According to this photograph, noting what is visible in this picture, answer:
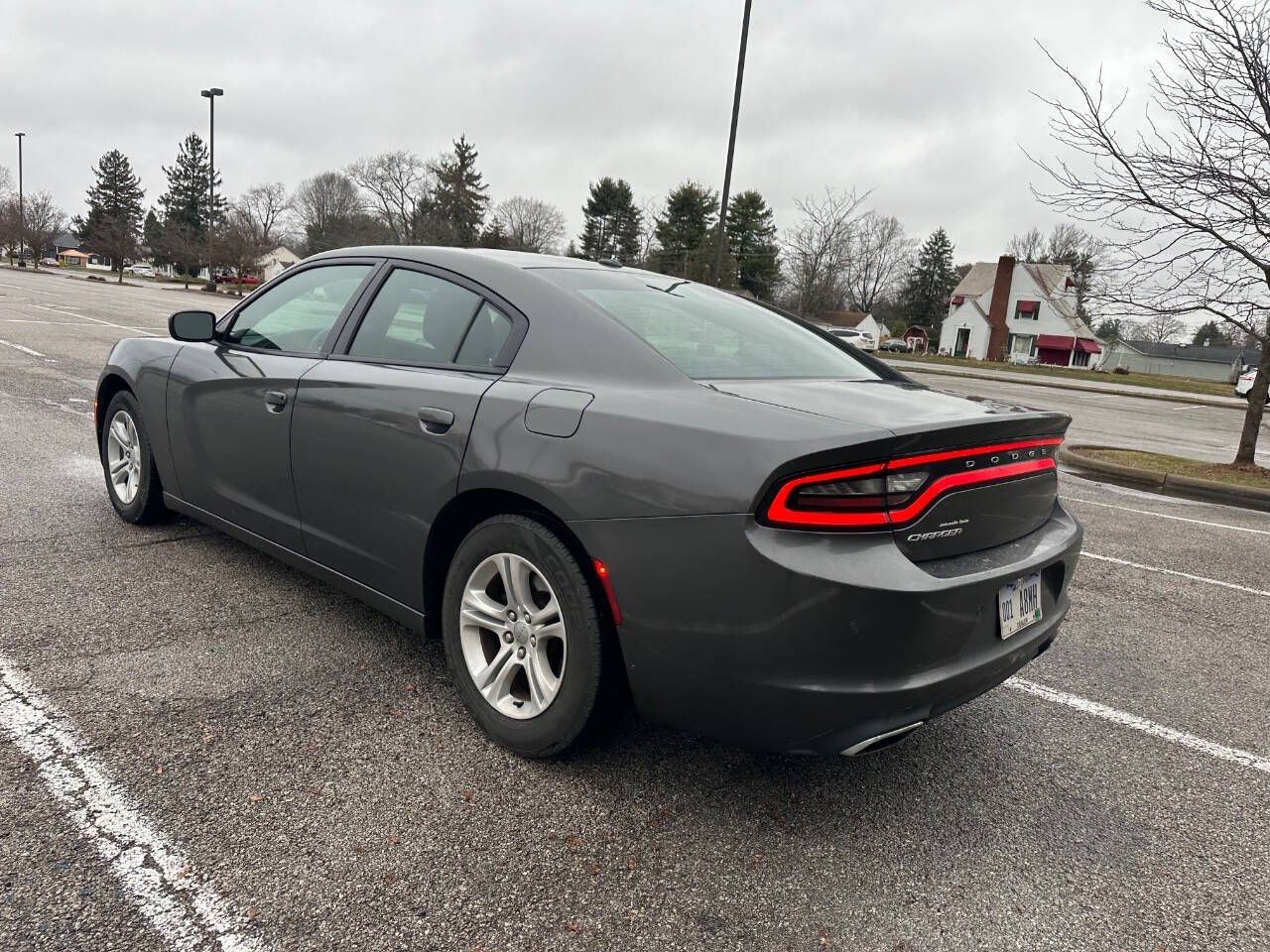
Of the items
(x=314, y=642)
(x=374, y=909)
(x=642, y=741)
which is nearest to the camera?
(x=374, y=909)

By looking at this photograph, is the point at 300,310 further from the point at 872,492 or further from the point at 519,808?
the point at 872,492

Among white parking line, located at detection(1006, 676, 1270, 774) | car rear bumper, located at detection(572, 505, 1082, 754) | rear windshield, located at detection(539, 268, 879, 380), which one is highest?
rear windshield, located at detection(539, 268, 879, 380)

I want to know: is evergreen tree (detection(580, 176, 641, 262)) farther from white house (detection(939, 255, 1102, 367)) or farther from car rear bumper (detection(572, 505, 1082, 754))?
car rear bumper (detection(572, 505, 1082, 754))

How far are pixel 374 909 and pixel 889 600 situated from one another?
1.40 meters

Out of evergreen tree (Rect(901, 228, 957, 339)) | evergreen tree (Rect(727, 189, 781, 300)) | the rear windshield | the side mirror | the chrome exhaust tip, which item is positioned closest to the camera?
the chrome exhaust tip

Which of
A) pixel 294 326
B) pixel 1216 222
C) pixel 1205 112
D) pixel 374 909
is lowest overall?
pixel 374 909

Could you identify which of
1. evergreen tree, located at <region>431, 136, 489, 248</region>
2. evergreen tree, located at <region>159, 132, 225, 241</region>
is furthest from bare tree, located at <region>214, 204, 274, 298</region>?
evergreen tree, located at <region>159, 132, 225, 241</region>

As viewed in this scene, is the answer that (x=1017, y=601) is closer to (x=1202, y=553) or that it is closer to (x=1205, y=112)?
(x=1202, y=553)

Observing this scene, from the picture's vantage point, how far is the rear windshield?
2.68 meters

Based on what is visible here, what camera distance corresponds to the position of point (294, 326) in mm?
3586

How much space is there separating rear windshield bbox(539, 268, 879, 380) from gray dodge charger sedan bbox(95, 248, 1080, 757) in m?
0.02

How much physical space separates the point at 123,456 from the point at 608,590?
3555mm

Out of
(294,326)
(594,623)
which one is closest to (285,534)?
(294,326)

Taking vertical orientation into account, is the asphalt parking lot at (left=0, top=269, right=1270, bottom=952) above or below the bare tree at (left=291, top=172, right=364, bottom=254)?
below
